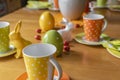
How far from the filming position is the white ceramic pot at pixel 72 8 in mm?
1056

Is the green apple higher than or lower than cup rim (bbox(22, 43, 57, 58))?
lower

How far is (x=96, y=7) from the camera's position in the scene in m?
1.31

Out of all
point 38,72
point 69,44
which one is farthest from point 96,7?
point 38,72

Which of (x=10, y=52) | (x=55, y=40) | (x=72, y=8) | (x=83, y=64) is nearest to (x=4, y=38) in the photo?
(x=10, y=52)

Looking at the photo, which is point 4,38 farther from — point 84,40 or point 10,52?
point 84,40

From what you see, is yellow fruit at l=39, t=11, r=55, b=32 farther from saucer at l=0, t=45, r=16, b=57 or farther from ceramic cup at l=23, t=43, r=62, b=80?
ceramic cup at l=23, t=43, r=62, b=80

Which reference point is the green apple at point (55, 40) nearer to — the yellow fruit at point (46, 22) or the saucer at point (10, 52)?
the saucer at point (10, 52)

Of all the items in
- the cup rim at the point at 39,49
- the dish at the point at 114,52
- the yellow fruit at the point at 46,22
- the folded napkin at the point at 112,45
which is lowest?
the dish at the point at 114,52

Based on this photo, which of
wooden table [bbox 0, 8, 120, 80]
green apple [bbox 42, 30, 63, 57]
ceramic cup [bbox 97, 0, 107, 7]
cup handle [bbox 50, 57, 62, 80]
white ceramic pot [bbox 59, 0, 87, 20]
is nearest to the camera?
cup handle [bbox 50, 57, 62, 80]

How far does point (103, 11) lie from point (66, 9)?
0.98 ft

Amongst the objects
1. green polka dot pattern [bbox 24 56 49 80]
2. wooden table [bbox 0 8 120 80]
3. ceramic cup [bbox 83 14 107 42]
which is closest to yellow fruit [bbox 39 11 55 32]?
wooden table [bbox 0 8 120 80]

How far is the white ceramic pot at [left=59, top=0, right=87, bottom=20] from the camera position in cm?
106

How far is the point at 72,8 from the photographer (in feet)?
3.49

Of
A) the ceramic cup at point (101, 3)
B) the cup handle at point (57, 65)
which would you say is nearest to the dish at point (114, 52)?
the cup handle at point (57, 65)
